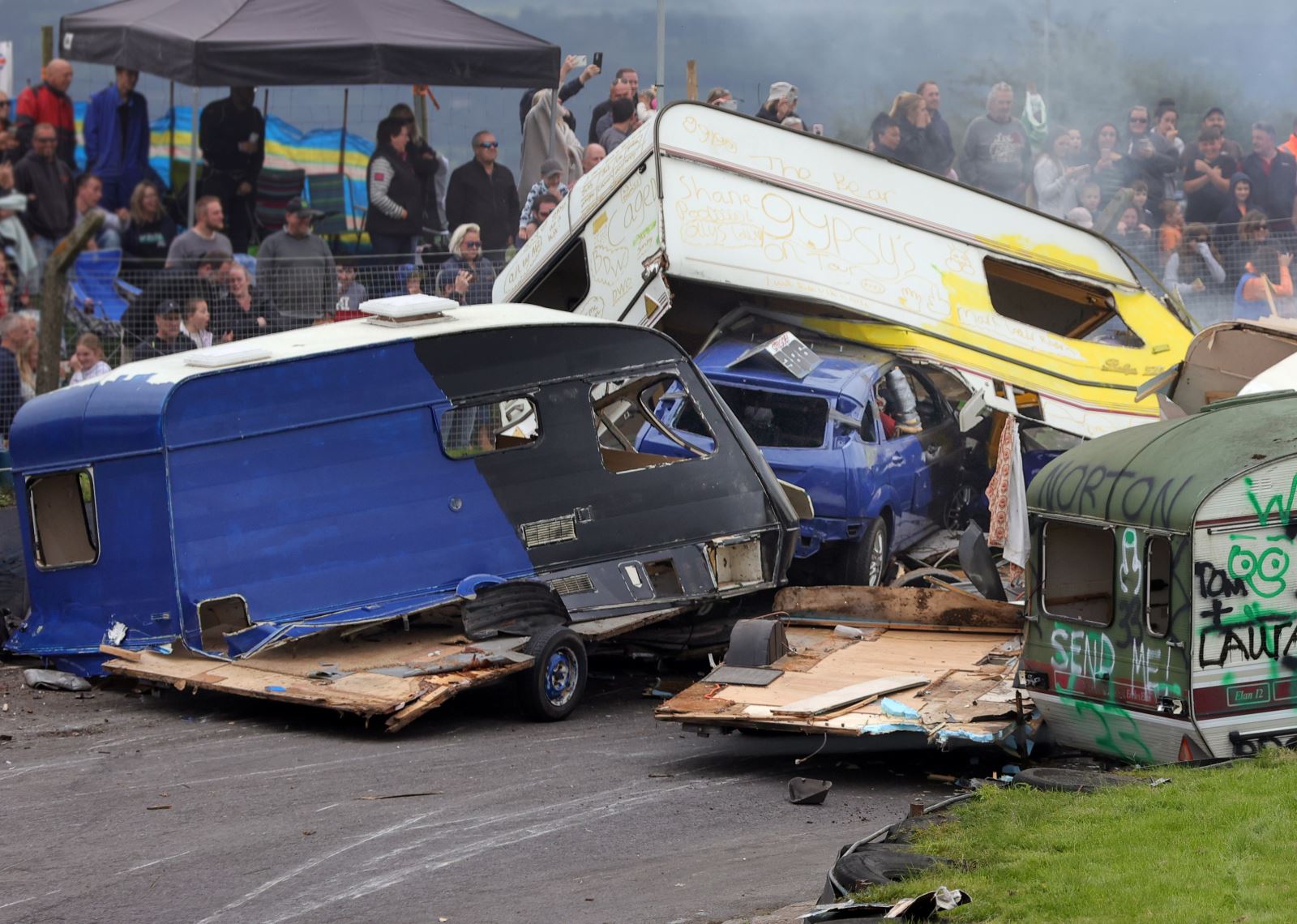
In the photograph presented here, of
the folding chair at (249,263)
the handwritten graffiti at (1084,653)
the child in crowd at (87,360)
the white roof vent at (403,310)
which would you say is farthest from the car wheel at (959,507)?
the child in crowd at (87,360)

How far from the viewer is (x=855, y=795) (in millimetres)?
9297

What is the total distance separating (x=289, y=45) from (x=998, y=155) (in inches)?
400

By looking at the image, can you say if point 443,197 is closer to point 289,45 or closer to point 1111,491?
point 289,45

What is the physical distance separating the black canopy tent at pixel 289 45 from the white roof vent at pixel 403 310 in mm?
7911

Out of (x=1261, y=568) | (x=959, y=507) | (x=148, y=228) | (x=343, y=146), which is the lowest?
(x=959, y=507)

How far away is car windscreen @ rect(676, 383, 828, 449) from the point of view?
14.2 metres

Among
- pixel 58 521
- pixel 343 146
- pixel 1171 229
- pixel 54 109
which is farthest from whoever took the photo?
pixel 1171 229

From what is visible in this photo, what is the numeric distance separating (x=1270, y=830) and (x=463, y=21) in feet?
51.3

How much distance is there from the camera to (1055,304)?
17.8 m

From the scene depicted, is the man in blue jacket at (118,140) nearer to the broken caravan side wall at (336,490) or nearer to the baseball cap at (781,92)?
the baseball cap at (781,92)

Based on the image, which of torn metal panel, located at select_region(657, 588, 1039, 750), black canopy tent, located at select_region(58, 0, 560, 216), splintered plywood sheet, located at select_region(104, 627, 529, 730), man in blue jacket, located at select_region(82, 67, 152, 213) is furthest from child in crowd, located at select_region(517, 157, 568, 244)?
splintered plywood sheet, located at select_region(104, 627, 529, 730)

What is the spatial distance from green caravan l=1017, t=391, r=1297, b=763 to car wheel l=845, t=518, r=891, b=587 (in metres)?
4.78

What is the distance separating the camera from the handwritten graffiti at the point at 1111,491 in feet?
27.8

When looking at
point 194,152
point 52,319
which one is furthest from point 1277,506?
point 194,152
